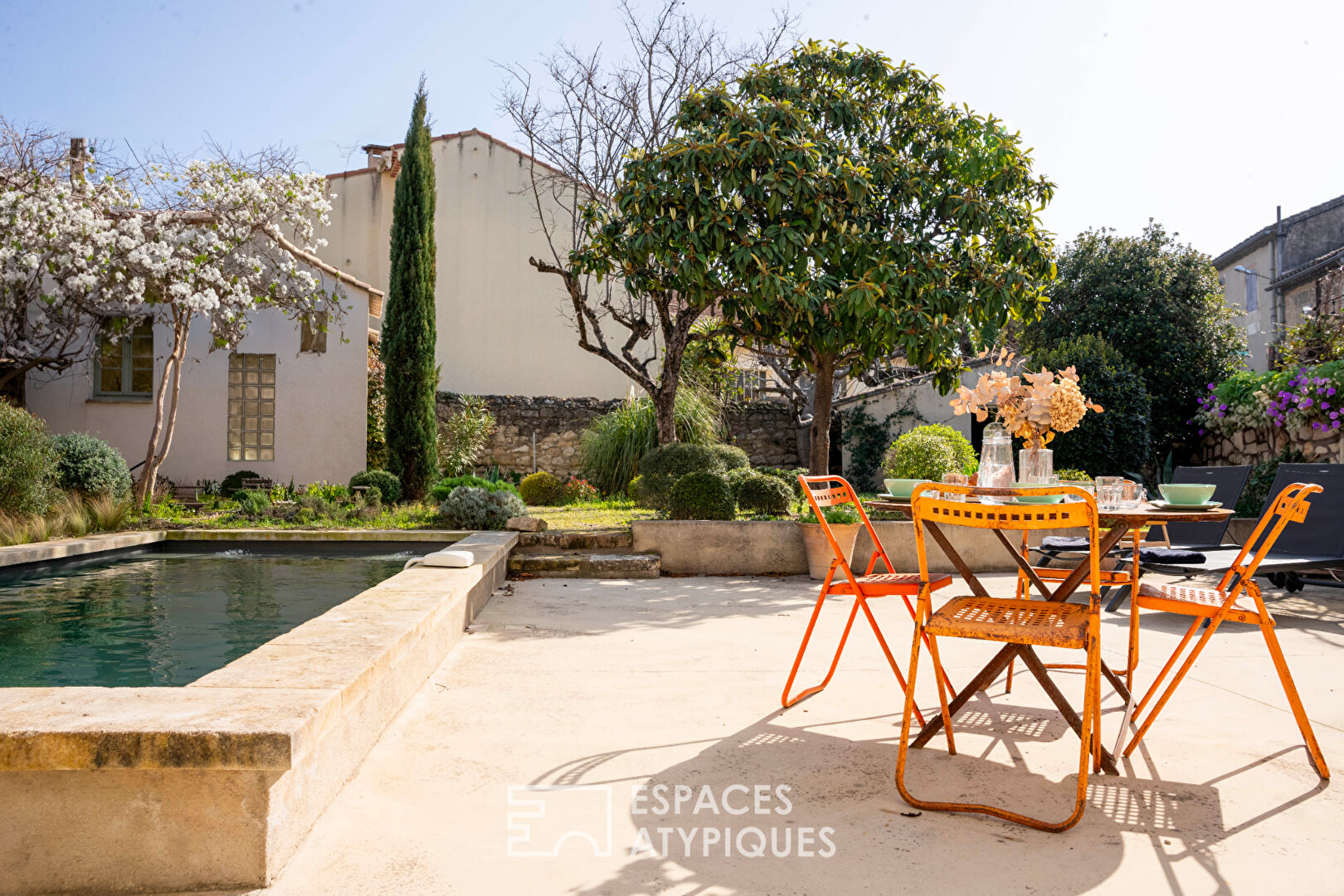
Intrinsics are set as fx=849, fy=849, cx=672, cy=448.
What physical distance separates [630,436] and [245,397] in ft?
16.8

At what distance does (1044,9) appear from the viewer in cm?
630

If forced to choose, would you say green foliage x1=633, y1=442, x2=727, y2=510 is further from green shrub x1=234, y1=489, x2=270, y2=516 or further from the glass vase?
the glass vase

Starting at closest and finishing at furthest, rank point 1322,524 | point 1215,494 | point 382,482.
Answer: point 1322,524 → point 1215,494 → point 382,482

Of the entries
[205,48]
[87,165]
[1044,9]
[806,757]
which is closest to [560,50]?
[205,48]

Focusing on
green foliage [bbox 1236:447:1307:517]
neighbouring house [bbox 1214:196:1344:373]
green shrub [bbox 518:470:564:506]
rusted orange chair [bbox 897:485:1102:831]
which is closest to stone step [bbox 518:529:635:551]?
green shrub [bbox 518:470:564:506]

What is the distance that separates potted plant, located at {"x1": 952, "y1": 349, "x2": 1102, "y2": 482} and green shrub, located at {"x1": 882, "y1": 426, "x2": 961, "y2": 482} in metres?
5.33

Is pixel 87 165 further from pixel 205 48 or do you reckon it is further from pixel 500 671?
pixel 500 671

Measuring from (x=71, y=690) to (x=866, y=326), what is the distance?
6457 mm

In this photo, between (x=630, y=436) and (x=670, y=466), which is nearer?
(x=670, y=466)

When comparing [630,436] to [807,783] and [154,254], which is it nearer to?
[154,254]

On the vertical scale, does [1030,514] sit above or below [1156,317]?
below

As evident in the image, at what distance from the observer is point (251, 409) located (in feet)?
36.8

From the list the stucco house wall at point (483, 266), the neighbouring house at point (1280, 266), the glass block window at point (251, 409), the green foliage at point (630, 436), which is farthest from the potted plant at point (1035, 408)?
the neighbouring house at point (1280, 266)

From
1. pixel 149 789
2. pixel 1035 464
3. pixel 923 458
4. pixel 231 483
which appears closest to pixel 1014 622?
pixel 1035 464
